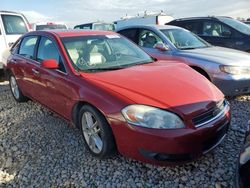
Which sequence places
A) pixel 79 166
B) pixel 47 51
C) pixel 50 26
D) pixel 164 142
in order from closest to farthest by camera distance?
pixel 164 142, pixel 79 166, pixel 47 51, pixel 50 26

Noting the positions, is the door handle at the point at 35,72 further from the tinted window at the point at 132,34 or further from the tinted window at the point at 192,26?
the tinted window at the point at 192,26

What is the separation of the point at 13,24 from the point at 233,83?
22.1 feet

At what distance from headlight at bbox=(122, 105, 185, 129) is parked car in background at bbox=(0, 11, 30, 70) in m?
6.18

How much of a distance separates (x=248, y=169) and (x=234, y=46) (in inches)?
247

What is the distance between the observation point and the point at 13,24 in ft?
28.4

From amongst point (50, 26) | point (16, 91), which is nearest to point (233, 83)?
point (16, 91)

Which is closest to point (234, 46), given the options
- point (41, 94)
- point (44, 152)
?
point (41, 94)

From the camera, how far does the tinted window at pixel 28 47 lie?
4.76 m

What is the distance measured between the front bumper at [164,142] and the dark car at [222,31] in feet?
17.4

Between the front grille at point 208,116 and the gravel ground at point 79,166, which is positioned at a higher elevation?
Answer: the front grille at point 208,116

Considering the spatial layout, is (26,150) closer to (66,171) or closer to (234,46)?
(66,171)

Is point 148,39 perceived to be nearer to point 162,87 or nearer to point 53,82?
point 53,82

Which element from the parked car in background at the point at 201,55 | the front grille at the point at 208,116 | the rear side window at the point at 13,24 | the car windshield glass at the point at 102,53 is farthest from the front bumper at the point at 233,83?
the rear side window at the point at 13,24

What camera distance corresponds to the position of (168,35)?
21.0 ft
